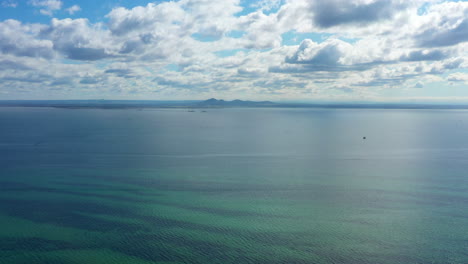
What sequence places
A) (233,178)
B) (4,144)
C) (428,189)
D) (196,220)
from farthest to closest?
(4,144) → (233,178) → (428,189) → (196,220)

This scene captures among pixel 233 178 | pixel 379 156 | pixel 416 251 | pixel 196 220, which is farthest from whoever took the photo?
pixel 379 156

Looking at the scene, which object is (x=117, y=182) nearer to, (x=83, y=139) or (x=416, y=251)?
(x=416, y=251)

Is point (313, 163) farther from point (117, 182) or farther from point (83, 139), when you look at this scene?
point (83, 139)

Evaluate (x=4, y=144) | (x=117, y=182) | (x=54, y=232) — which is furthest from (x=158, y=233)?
(x=4, y=144)

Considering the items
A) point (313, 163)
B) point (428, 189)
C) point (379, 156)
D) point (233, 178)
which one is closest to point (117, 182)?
point (233, 178)

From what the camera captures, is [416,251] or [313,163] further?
[313,163]

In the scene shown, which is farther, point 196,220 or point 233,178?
point 233,178

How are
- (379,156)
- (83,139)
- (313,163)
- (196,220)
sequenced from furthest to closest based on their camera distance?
(83,139) → (379,156) → (313,163) → (196,220)

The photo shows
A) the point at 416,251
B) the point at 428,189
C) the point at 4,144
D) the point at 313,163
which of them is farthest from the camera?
the point at 4,144
